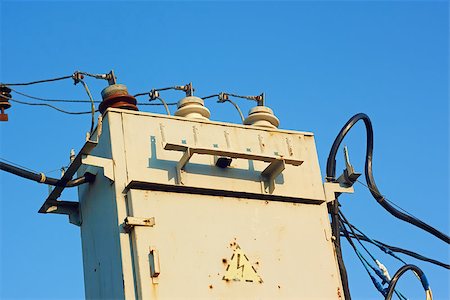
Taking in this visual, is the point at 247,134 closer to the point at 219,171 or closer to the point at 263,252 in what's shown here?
the point at 219,171

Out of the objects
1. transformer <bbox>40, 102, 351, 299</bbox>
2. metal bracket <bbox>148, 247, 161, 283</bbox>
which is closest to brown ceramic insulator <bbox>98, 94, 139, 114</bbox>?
transformer <bbox>40, 102, 351, 299</bbox>

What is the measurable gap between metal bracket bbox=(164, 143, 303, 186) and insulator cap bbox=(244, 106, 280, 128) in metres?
0.90

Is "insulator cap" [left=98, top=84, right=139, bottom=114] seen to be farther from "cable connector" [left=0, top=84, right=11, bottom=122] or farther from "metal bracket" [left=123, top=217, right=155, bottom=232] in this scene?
"metal bracket" [left=123, top=217, right=155, bottom=232]

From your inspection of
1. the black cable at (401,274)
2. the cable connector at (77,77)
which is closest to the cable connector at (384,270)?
the black cable at (401,274)

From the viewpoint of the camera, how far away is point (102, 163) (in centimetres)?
1012

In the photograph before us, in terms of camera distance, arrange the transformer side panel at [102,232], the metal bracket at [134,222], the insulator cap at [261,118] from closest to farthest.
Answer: the metal bracket at [134,222] → the transformer side panel at [102,232] → the insulator cap at [261,118]

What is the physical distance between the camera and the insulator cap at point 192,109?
1122 cm

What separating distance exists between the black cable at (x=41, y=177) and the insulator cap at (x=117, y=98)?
3.17ft

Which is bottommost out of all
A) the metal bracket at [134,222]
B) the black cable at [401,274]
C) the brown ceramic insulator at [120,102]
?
the black cable at [401,274]

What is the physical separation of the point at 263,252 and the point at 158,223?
1326 millimetres

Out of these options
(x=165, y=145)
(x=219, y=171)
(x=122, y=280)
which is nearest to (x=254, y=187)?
A: (x=219, y=171)

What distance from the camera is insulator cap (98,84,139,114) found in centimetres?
1105

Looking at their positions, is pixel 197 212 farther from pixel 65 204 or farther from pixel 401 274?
pixel 401 274

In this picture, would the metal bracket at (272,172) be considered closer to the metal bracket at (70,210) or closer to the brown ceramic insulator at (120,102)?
the brown ceramic insulator at (120,102)
